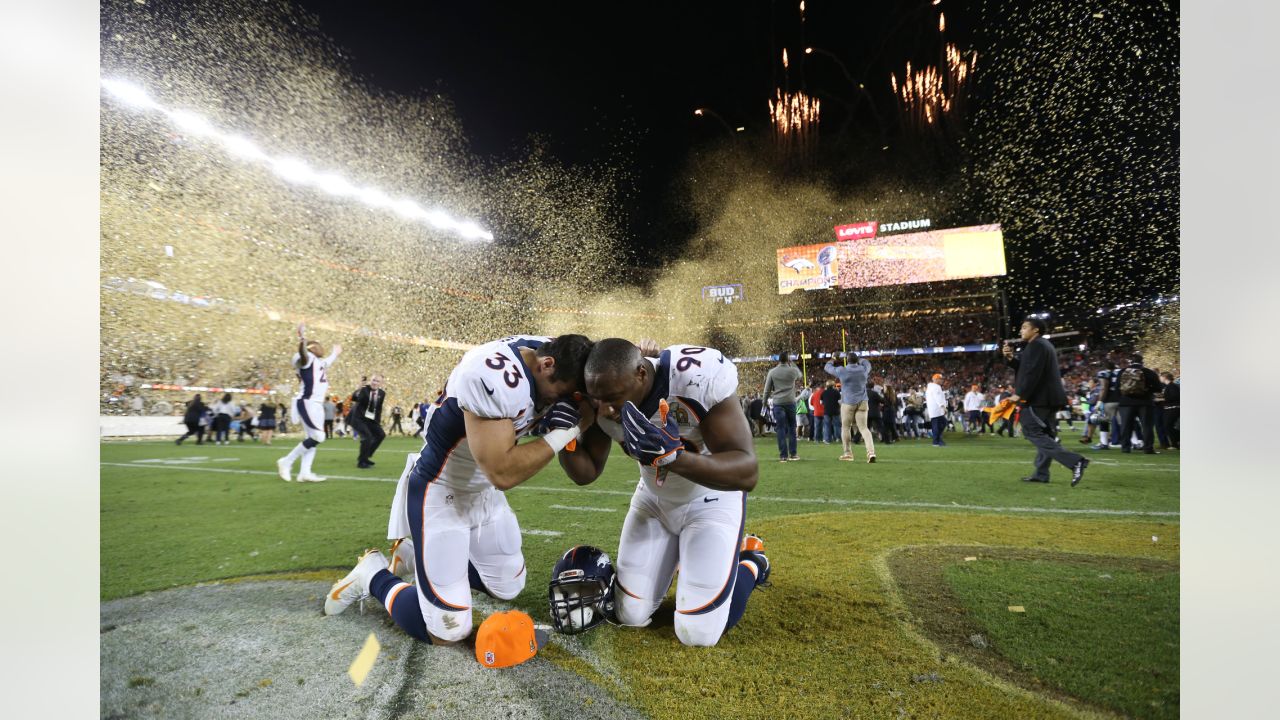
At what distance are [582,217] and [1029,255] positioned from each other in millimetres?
4450

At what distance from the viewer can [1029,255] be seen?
5828 millimetres

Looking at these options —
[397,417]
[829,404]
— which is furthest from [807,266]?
[397,417]

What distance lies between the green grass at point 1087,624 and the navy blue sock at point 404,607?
5.38 feet

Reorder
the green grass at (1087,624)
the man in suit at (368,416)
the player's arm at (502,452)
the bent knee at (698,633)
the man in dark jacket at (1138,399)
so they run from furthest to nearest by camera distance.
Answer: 1. the man in suit at (368,416)
2. the man in dark jacket at (1138,399)
3. the bent knee at (698,633)
4. the player's arm at (502,452)
5. the green grass at (1087,624)

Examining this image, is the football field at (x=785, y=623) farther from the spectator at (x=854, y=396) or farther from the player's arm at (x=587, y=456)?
the spectator at (x=854, y=396)

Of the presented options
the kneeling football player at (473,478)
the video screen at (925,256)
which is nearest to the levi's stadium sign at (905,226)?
the video screen at (925,256)

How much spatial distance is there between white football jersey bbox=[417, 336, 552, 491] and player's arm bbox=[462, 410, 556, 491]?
0.11 ft

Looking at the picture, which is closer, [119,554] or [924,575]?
[924,575]

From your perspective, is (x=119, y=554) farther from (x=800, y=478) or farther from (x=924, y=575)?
(x=800, y=478)

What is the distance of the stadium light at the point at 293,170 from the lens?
535cm

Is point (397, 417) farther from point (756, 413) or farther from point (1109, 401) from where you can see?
point (1109, 401)

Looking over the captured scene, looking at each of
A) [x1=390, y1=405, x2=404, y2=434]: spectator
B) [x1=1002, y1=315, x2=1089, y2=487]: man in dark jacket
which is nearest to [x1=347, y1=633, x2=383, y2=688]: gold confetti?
[x1=1002, y1=315, x2=1089, y2=487]: man in dark jacket

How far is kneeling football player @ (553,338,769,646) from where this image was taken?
5.23 feet
